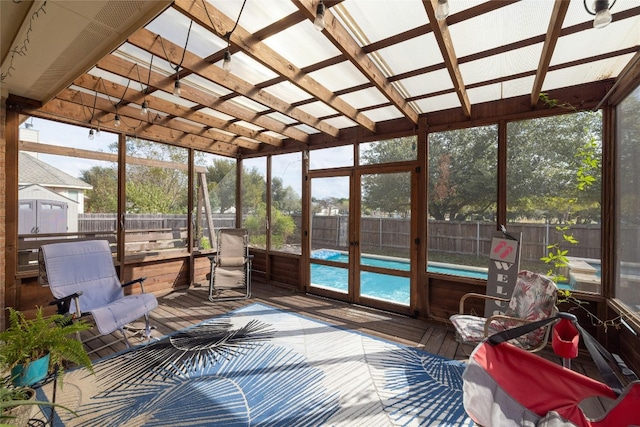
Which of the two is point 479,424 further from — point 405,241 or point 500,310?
point 405,241

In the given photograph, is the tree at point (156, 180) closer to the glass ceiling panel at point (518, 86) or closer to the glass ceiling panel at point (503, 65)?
the glass ceiling panel at point (503, 65)

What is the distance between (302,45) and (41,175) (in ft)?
12.1

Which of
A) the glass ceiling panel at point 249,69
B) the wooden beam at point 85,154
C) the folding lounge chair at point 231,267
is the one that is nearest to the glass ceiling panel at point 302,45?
the glass ceiling panel at point 249,69

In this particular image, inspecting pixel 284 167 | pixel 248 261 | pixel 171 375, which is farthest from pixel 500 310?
pixel 284 167

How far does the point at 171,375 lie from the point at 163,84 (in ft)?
9.27

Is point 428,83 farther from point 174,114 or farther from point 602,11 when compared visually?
point 174,114

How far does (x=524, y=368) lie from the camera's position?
154cm

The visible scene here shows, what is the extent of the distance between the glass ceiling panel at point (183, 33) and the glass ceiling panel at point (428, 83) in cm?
187

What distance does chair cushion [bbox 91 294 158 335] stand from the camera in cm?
251

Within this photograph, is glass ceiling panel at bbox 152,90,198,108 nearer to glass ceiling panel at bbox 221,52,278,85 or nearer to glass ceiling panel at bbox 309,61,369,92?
glass ceiling panel at bbox 221,52,278,85

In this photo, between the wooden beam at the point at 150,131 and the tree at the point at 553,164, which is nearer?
the tree at the point at 553,164

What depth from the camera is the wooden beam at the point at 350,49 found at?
175 cm

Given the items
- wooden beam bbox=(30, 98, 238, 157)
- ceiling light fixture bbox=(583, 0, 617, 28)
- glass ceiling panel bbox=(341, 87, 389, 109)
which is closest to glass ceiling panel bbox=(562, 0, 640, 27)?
ceiling light fixture bbox=(583, 0, 617, 28)

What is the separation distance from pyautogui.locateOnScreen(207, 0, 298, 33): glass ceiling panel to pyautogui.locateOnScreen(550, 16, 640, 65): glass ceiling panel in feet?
7.01
